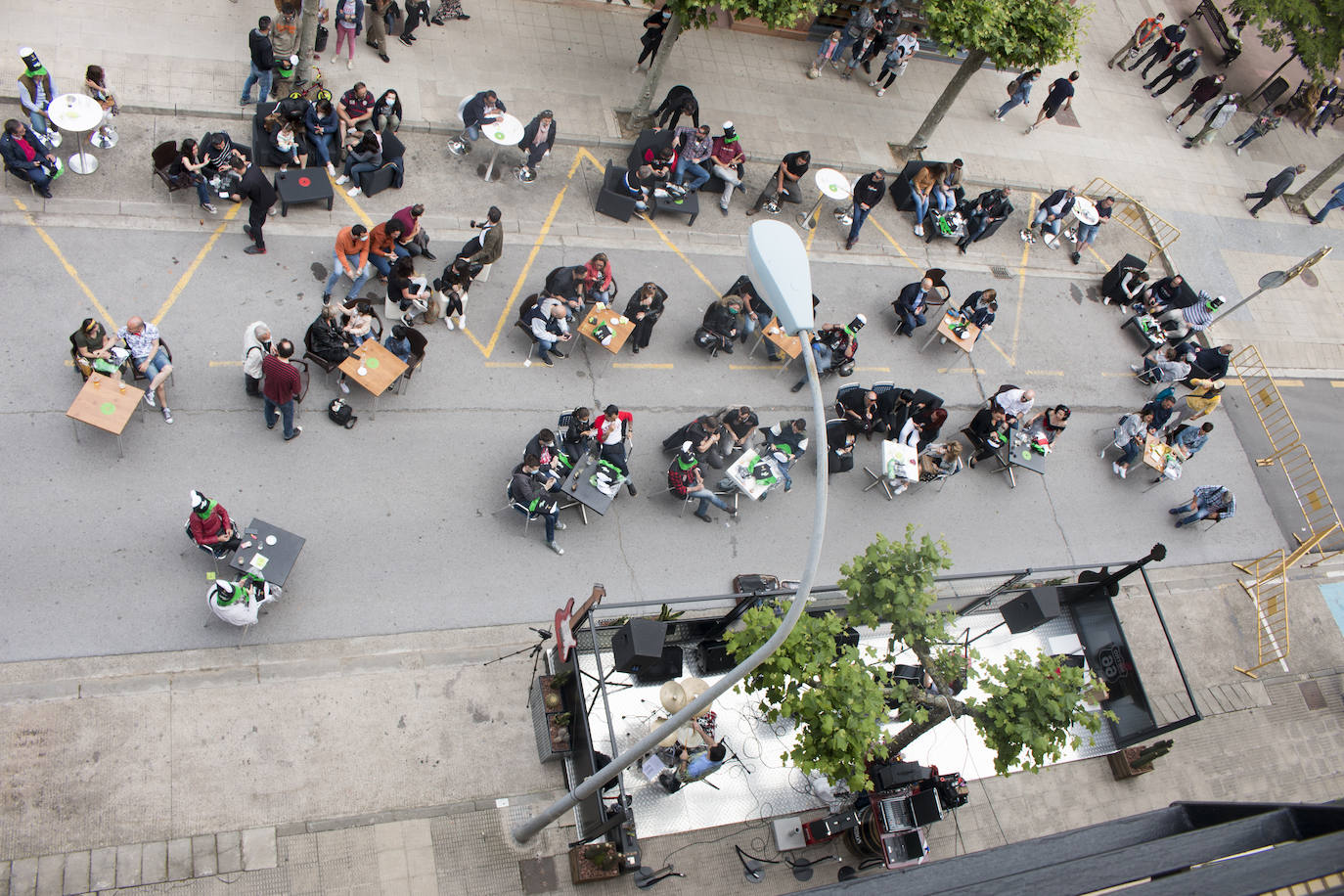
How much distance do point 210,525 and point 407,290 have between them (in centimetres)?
463

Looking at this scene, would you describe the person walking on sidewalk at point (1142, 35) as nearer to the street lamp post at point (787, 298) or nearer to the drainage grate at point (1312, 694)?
the drainage grate at point (1312, 694)

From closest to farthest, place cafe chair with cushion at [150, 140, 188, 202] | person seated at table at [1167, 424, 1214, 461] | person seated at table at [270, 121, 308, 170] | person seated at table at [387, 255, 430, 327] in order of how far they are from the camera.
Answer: person seated at table at [387, 255, 430, 327] → cafe chair with cushion at [150, 140, 188, 202] → person seated at table at [270, 121, 308, 170] → person seated at table at [1167, 424, 1214, 461]

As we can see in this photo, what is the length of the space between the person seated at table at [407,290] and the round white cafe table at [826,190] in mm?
7643

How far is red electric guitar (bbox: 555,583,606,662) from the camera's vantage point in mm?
10461

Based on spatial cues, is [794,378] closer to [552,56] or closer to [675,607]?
[675,607]

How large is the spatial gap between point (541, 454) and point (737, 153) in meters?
7.85

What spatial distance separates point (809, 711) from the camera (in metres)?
9.92

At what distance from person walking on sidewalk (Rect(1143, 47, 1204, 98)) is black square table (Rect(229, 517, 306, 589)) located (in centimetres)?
2376

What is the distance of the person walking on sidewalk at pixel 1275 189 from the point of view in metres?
22.1

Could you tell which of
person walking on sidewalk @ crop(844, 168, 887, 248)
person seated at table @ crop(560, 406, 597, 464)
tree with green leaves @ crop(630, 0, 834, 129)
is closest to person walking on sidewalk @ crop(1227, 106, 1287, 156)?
person walking on sidewalk @ crop(844, 168, 887, 248)

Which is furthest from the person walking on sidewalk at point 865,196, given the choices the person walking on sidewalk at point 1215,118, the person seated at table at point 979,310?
the person walking on sidewalk at point 1215,118

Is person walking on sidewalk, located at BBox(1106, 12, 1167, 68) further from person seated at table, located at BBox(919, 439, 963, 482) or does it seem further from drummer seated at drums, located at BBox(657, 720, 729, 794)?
drummer seated at drums, located at BBox(657, 720, 729, 794)

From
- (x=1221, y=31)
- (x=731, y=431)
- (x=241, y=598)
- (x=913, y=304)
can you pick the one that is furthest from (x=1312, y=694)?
(x=1221, y=31)

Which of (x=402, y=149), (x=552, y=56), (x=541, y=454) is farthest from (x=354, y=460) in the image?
(x=552, y=56)
